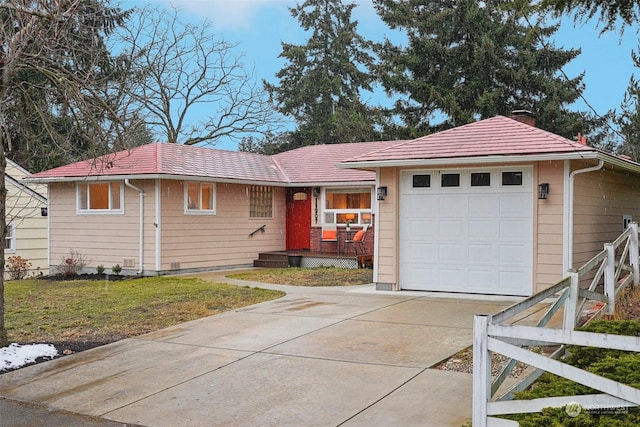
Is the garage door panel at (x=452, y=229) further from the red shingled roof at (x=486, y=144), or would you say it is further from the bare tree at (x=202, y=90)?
the bare tree at (x=202, y=90)

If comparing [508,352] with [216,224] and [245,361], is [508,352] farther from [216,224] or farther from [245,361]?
[216,224]

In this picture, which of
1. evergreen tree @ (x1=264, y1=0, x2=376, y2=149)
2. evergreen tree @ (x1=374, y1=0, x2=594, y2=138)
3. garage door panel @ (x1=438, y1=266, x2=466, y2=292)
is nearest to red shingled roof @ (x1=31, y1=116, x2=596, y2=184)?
garage door panel @ (x1=438, y1=266, x2=466, y2=292)

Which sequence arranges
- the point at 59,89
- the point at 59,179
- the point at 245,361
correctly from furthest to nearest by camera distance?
the point at 59,179, the point at 59,89, the point at 245,361

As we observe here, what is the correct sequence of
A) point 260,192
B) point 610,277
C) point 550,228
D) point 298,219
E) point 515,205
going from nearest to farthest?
point 610,277 → point 550,228 → point 515,205 → point 260,192 → point 298,219

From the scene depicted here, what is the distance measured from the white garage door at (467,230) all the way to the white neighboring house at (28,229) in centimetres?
1183

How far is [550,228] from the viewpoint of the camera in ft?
35.8

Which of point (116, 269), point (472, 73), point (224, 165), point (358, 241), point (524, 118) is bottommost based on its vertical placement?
point (116, 269)

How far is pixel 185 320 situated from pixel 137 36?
66.5 ft

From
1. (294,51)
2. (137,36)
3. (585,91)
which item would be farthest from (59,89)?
(294,51)

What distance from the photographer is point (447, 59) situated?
100 ft

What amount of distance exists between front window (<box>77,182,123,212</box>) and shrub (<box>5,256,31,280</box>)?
244 cm

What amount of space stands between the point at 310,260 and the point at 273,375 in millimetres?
12207

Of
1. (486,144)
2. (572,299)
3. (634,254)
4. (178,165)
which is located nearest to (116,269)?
(178,165)

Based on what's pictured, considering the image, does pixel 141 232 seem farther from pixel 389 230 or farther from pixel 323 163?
pixel 389 230
